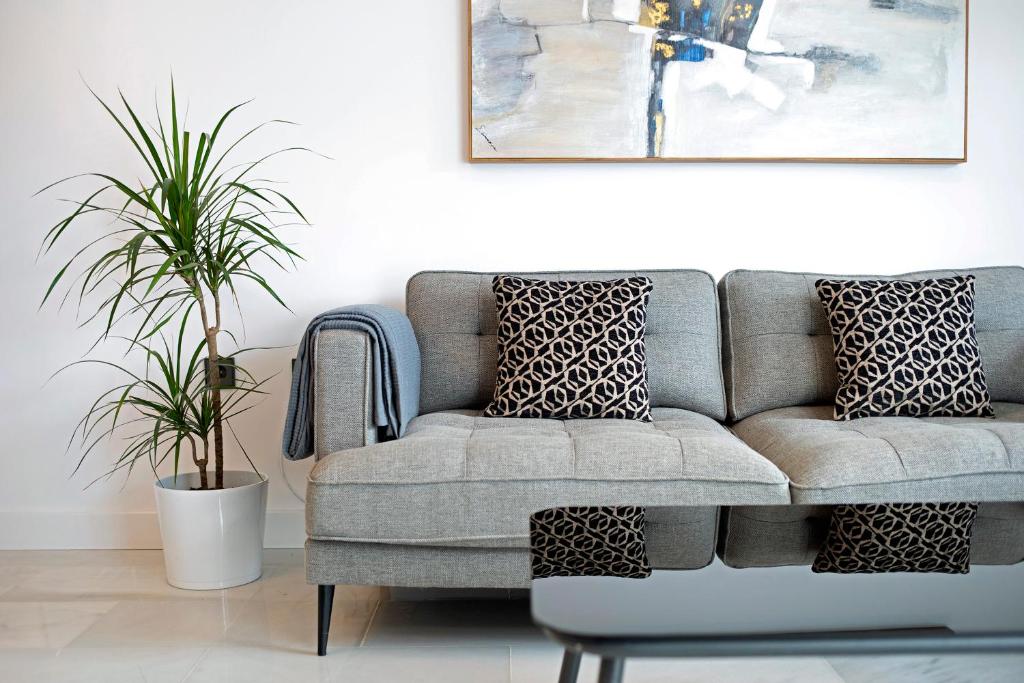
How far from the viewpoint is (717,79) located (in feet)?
9.76

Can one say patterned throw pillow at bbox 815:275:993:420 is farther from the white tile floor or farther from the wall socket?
the wall socket

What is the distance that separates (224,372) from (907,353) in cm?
210

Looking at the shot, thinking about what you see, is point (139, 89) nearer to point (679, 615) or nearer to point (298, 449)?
point (298, 449)

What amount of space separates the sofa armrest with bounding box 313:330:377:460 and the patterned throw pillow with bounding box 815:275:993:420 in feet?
4.36

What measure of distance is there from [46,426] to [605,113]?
219cm

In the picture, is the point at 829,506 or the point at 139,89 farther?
the point at 139,89

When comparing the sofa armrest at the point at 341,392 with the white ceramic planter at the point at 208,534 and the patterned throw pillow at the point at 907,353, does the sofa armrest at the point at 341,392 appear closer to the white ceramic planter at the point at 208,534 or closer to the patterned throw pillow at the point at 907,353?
the white ceramic planter at the point at 208,534

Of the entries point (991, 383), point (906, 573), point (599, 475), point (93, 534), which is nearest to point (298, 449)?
point (599, 475)

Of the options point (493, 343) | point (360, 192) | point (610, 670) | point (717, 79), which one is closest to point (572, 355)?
A: point (493, 343)

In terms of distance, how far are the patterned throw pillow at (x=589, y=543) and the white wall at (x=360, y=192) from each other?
5.48 feet

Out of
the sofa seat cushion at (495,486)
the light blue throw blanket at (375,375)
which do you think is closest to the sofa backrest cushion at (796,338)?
the sofa seat cushion at (495,486)

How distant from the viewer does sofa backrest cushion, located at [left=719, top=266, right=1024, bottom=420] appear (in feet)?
8.71

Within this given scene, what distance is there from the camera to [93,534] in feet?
9.93

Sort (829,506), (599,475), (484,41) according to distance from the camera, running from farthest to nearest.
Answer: (484,41) < (599,475) < (829,506)
